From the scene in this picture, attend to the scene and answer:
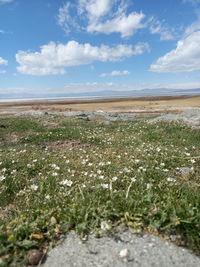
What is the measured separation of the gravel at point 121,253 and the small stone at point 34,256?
0.39ft

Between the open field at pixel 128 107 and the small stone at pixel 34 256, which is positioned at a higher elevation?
the small stone at pixel 34 256

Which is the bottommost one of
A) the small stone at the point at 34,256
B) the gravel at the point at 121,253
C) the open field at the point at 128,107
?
the open field at the point at 128,107

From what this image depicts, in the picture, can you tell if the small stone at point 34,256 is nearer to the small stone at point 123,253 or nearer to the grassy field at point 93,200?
the grassy field at point 93,200

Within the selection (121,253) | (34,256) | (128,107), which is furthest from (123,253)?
(128,107)

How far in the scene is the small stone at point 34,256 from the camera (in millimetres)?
2814

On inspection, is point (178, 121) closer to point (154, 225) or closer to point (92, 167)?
point (92, 167)

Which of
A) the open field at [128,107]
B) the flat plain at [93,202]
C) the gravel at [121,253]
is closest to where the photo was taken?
the gravel at [121,253]

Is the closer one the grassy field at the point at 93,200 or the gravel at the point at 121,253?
the gravel at the point at 121,253

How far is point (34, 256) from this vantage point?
2852 mm

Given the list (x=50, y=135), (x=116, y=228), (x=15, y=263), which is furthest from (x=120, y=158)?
(x=50, y=135)

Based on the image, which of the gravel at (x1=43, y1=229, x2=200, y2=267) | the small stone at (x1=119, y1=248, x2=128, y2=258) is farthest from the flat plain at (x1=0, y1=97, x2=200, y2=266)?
the small stone at (x1=119, y1=248, x2=128, y2=258)

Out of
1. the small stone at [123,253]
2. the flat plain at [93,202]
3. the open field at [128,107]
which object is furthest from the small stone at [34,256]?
the open field at [128,107]

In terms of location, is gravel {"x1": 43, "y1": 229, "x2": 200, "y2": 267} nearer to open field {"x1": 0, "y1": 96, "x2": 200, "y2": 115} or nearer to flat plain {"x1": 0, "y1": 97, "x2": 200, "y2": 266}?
flat plain {"x1": 0, "y1": 97, "x2": 200, "y2": 266}

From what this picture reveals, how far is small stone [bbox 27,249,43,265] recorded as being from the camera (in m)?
2.81
